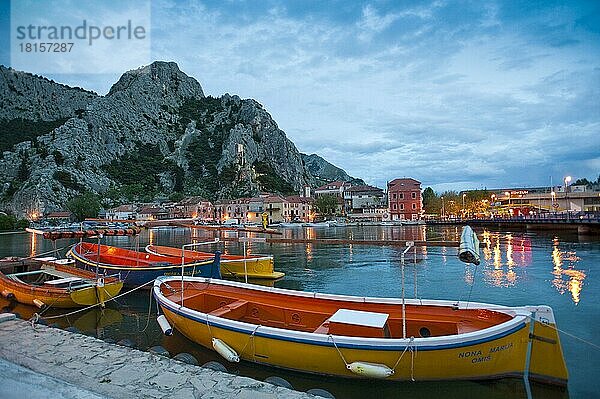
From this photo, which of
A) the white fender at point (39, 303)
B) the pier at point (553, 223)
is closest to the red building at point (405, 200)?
the pier at point (553, 223)

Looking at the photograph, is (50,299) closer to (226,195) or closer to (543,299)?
(543,299)

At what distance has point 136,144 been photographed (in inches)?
5281

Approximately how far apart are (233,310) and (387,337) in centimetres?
377

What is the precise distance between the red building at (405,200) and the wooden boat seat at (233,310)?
92387mm

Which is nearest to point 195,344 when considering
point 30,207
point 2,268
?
point 2,268

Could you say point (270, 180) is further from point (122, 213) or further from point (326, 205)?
point (122, 213)

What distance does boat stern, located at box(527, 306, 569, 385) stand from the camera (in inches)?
278

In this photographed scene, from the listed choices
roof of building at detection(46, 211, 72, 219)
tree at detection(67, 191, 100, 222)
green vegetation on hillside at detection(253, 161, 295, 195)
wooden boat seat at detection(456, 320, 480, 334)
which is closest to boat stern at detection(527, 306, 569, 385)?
wooden boat seat at detection(456, 320, 480, 334)

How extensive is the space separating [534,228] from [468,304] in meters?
60.7

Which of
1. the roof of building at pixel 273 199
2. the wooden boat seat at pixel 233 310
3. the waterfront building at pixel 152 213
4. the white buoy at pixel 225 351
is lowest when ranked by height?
the white buoy at pixel 225 351

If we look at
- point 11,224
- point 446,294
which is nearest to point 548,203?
point 446,294

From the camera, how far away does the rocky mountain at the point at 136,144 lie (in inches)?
4142

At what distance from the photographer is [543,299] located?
15.3 m

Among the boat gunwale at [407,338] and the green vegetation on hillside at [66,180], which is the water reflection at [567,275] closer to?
the boat gunwale at [407,338]
